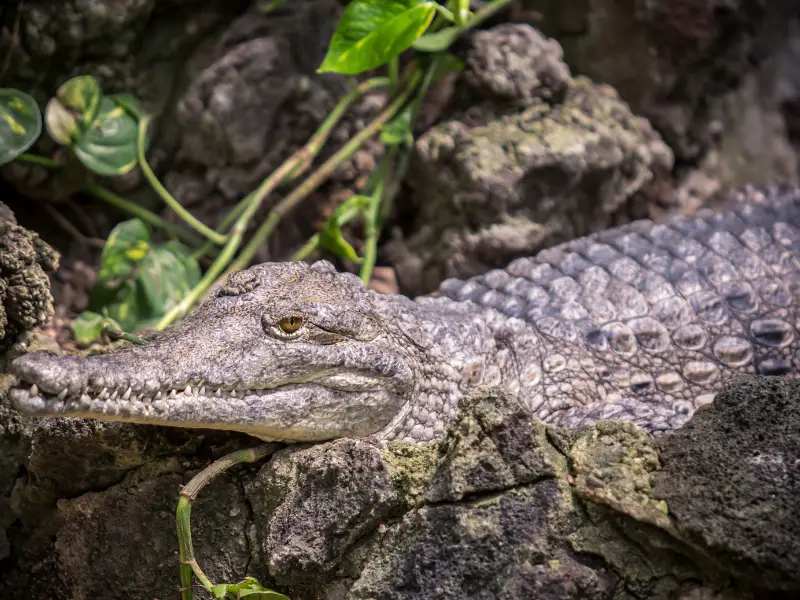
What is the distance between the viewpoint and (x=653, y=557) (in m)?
1.84

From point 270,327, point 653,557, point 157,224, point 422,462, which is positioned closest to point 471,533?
point 422,462

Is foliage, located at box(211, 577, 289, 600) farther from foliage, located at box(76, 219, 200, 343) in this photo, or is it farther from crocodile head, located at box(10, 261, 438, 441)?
foliage, located at box(76, 219, 200, 343)

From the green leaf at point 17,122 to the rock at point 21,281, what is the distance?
0.43 metres

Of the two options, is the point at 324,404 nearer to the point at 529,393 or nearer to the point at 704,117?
the point at 529,393

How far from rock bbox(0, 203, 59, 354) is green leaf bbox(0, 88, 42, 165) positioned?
432 millimetres

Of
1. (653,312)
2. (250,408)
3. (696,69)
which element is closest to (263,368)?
(250,408)

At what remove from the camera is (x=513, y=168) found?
3.47 m

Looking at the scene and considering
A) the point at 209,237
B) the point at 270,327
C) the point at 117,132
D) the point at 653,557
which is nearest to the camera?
the point at 653,557

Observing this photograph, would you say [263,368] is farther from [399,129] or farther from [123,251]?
[399,129]

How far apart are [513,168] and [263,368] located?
5.75 feet

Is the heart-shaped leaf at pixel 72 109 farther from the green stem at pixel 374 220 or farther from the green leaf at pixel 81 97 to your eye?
the green stem at pixel 374 220

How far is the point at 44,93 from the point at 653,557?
3.08 metres

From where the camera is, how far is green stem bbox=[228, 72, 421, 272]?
141 inches

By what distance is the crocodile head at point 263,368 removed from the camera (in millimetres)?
1883
